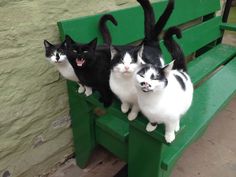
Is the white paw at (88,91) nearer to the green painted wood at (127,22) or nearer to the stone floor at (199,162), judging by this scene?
the green painted wood at (127,22)

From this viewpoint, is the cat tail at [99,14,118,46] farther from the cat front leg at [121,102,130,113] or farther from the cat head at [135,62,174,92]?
the cat head at [135,62,174,92]

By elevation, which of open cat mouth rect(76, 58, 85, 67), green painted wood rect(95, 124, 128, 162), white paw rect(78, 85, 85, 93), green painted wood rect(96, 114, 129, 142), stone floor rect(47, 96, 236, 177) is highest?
open cat mouth rect(76, 58, 85, 67)

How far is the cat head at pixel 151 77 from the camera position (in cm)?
83

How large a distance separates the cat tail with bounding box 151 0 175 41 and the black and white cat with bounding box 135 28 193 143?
0.09 m

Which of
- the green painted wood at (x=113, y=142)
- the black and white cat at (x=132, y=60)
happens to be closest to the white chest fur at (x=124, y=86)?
the black and white cat at (x=132, y=60)

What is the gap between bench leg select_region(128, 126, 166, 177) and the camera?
116 cm

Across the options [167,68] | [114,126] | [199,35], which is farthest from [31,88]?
[199,35]

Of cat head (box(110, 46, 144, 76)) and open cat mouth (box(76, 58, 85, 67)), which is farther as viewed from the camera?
open cat mouth (box(76, 58, 85, 67))

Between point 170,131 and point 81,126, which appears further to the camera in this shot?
point 81,126

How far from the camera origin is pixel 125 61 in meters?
0.94

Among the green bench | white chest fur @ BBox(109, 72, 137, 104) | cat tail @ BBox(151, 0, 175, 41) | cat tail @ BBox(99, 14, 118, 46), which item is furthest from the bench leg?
cat tail @ BBox(99, 14, 118, 46)

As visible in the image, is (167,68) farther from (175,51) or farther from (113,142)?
(113,142)

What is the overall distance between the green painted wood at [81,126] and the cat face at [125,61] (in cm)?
50

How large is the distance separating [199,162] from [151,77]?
128 centimetres
